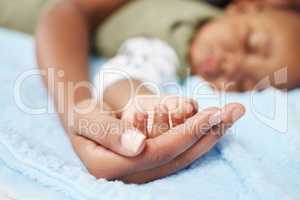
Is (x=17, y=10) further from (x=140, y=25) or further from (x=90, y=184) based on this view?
(x=90, y=184)

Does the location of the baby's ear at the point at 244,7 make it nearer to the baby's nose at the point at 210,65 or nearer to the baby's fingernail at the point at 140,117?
the baby's nose at the point at 210,65

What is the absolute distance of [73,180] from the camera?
25.2 inches

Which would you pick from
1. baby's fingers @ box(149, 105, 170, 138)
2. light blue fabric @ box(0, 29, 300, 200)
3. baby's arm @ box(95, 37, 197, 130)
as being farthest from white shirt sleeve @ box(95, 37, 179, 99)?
baby's fingers @ box(149, 105, 170, 138)

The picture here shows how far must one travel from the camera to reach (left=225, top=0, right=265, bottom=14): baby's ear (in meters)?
1.19

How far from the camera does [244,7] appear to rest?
121 centimetres

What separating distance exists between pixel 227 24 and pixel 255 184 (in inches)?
21.4

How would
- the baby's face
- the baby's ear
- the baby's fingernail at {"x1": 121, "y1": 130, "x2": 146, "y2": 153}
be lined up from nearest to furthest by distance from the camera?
the baby's fingernail at {"x1": 121, "y1": 130, "x2": 146, "y2": 153}
the baby's face
the baby's ear

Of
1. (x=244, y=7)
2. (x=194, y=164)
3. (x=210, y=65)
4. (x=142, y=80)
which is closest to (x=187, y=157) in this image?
(x=194, y=164)

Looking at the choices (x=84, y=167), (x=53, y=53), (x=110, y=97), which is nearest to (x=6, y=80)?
(x=53, y=53)

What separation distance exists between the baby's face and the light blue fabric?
160mm

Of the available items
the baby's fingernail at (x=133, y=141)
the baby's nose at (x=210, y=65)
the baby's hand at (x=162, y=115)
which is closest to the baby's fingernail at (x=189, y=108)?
the baby's hand at (x=162, y=115)

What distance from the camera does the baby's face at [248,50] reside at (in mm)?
1040

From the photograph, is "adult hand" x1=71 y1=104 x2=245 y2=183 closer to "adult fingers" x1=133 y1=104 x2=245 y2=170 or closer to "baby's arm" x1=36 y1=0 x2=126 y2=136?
"adult fingers" x1=133 y1=104 x2=245 y2=170

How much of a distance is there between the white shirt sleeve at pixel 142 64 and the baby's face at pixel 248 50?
70 millimetres
